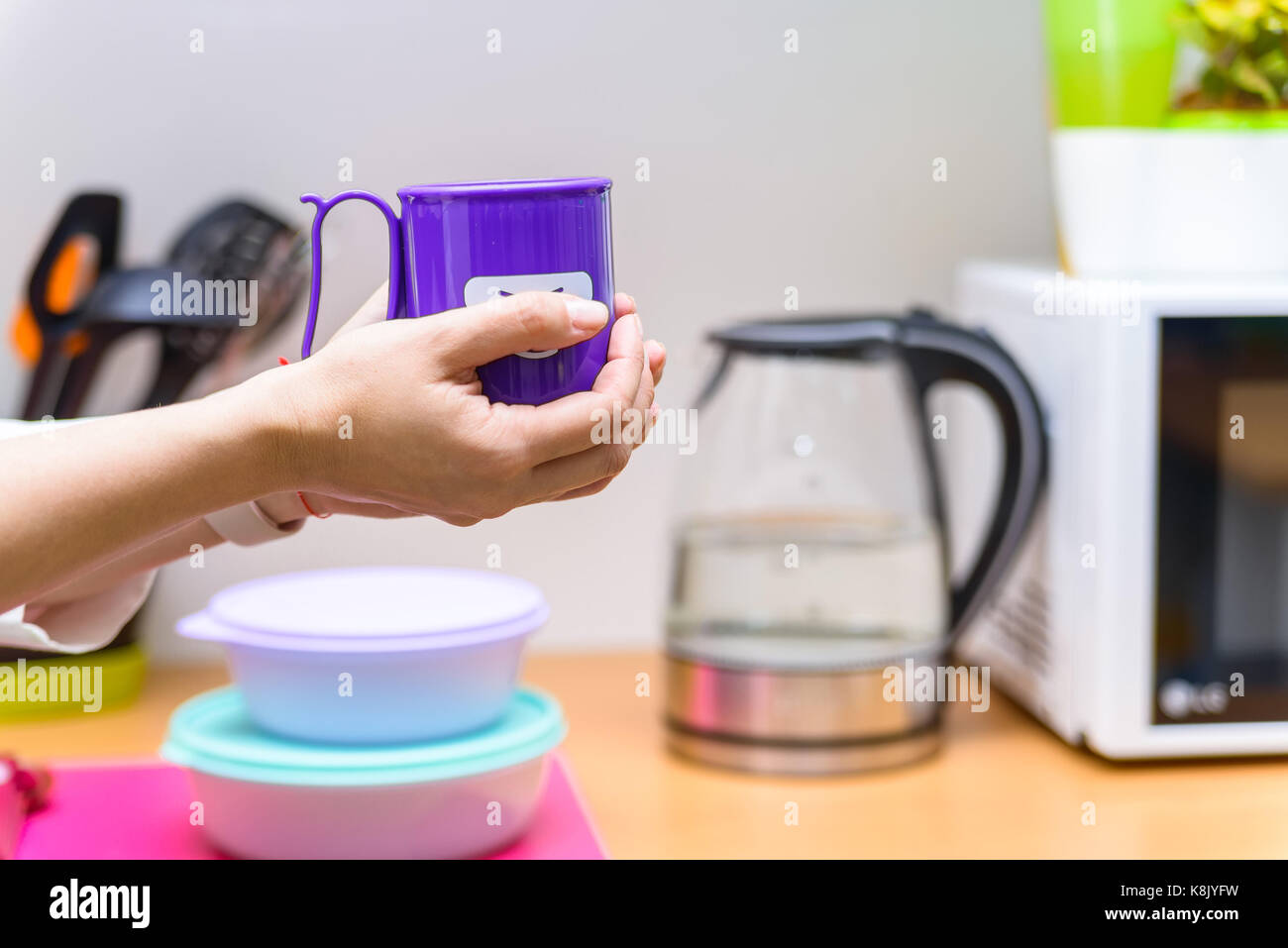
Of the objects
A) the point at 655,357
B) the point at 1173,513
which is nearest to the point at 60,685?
the point at 655,357

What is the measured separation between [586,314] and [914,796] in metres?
0.55

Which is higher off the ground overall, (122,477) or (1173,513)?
(122,477)

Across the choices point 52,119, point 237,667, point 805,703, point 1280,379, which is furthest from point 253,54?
point 1280,379

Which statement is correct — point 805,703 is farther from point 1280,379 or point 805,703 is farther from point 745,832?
point 1280,379

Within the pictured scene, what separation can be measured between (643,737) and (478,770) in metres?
0.29

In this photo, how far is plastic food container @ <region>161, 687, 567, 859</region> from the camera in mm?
803

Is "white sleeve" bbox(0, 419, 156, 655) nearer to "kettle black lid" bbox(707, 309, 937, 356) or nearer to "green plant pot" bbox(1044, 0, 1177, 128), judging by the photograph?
"kettle black lid" bbox(707, 309, 937, 356)

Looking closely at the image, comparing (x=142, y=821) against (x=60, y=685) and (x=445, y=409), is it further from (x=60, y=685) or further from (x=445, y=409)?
(x=445, y=409)

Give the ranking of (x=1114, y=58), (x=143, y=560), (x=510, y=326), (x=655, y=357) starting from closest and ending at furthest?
(x=510, y=326)
(x=655, y=357)
(x=143, y=560)
(x=1114, y=58)

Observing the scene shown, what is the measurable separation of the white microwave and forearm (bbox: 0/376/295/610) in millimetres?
619

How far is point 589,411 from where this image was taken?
1.90 ft

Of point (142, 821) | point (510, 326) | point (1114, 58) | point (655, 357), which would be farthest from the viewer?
point (1114, 58)

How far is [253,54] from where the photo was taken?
1174 mm

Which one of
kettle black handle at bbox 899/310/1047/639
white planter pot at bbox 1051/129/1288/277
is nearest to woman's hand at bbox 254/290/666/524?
kettle black handle at bbox 899/310/1047/639
